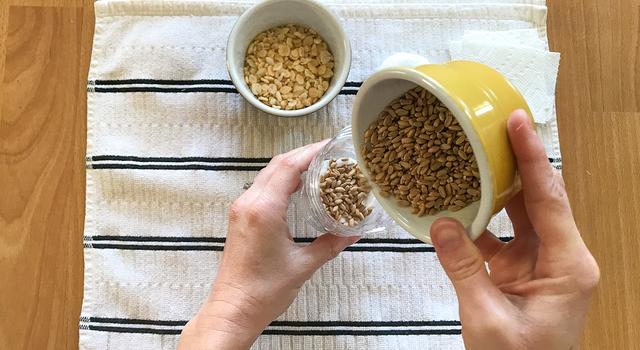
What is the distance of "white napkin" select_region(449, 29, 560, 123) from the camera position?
78 centimetres

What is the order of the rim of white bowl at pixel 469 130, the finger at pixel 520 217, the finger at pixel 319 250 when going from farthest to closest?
the finger at pixel 319 250 → the finger at pixel 520 217 → the rim of white bowl at pixel 469 130

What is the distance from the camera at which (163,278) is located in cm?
77

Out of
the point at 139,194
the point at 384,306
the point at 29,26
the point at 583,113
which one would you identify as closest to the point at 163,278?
the point at 139,194

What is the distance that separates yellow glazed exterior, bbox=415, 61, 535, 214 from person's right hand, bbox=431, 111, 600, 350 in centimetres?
5

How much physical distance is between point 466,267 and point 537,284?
0.08 metres

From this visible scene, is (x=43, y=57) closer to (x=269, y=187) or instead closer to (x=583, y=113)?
(x=269, y=187)

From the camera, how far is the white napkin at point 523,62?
30.8 inches

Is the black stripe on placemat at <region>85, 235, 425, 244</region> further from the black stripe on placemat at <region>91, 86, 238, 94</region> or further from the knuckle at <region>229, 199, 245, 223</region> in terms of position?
the black stripe on placemat at <region>91, 86, 238, 94</region>

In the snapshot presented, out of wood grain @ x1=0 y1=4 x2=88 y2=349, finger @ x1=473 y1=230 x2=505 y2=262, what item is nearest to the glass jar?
finger @ x1=473 y1=230 x2=505 y2=262

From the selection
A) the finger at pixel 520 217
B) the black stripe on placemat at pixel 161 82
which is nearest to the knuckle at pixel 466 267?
the finger at pixel 520 217

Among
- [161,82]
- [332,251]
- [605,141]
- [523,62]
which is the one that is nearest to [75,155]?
[161,82]

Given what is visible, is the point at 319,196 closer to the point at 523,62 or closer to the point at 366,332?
the point at 366,332

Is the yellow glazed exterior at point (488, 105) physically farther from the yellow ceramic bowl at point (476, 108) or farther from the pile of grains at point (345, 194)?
the pile of grains at point (345, 194)

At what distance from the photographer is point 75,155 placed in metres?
0.79
